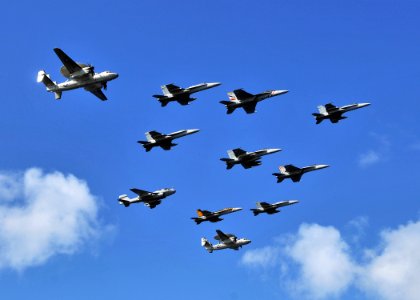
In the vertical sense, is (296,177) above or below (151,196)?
below

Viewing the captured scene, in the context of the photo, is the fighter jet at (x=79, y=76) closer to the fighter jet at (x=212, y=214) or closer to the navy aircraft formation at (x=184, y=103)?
the navy aircraft formation at (x=184, y=103)

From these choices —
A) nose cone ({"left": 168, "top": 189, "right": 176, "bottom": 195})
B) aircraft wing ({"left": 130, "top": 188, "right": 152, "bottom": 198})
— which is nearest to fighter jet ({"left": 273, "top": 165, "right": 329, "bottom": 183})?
nose cone ({"left": 168, "top": 189, "right": 176, "bottom": 195})

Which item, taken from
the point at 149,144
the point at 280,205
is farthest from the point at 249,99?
the point at 280,205

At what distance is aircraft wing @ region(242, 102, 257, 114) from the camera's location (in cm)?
13312

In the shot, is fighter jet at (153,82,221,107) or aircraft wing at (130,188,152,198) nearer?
fighter jet at (153,82,221,107)

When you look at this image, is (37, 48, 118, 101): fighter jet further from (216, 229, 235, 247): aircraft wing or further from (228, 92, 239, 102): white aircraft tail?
(216, 229, 235, 247): aircraft wing

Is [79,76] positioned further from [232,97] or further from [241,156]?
[241,156]

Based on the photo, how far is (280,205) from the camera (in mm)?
152250

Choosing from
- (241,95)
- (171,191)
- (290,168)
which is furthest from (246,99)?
(171,191)

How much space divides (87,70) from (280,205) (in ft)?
186

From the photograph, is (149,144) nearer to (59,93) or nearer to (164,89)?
(164,89)

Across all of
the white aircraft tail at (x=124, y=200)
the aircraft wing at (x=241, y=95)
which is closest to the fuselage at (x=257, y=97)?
the aircraft wing at (x=241, y=95)

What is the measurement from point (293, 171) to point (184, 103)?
30.3 m

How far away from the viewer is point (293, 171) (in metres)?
144
